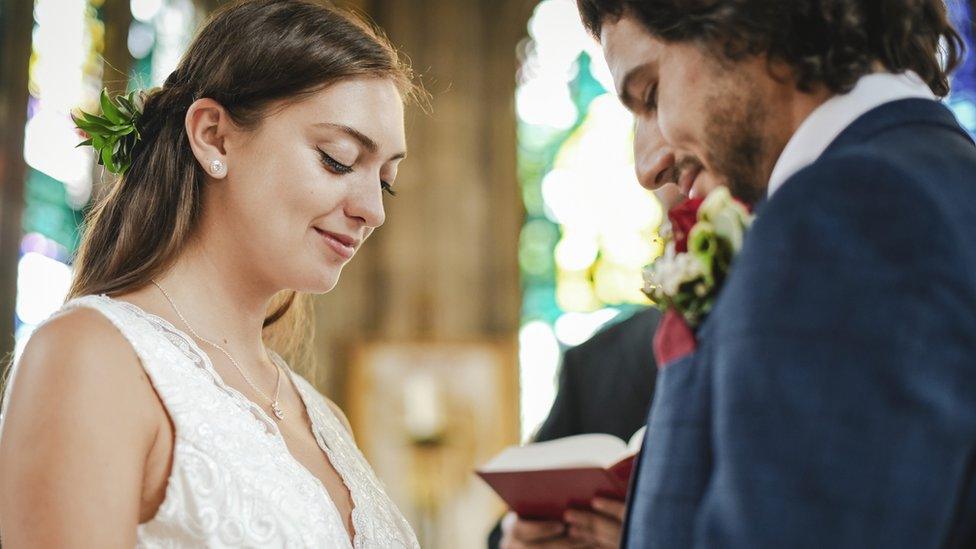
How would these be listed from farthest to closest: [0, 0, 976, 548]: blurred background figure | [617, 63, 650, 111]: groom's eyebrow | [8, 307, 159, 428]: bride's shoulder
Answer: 1. [0, 0, 976, 548]: blurred background figure
2. [8, 307, 159, 428]: bride's shoulder
3. [617, 63, 650, 111]: groom's eyebrow

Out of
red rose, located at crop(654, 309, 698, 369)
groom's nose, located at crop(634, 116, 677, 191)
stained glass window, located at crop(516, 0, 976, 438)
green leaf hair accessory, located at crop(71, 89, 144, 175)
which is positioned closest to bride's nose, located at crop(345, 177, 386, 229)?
green leaf hair accessory, located at crop(71, 89, 144, 175)

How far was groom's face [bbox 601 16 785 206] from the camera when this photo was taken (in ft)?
4.96

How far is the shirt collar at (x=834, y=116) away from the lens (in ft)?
4.63

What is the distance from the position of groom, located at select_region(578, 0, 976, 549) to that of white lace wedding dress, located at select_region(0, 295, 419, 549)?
32.0 inches

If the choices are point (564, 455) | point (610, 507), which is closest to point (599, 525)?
point (610, 507)

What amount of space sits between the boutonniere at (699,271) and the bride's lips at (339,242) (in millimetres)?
985

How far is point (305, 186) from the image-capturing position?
2.23 metres

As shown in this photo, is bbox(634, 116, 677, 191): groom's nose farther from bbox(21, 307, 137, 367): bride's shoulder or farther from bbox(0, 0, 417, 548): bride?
bbox(21, 307, 137, 367): bride's shoulder

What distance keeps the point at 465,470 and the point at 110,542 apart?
770cm

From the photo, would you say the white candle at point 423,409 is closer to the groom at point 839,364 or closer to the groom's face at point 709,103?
the groom's face at point 709,103

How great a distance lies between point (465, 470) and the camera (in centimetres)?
934

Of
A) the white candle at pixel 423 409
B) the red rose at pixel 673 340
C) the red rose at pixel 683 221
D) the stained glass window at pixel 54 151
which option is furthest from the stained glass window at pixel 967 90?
the red rose at pixel 673 340

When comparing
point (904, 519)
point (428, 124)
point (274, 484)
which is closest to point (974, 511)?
point (904, 519)

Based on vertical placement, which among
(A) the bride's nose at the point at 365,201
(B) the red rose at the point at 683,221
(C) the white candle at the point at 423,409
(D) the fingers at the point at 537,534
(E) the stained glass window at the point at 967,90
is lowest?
(C) the white candle at the point at 423,409
